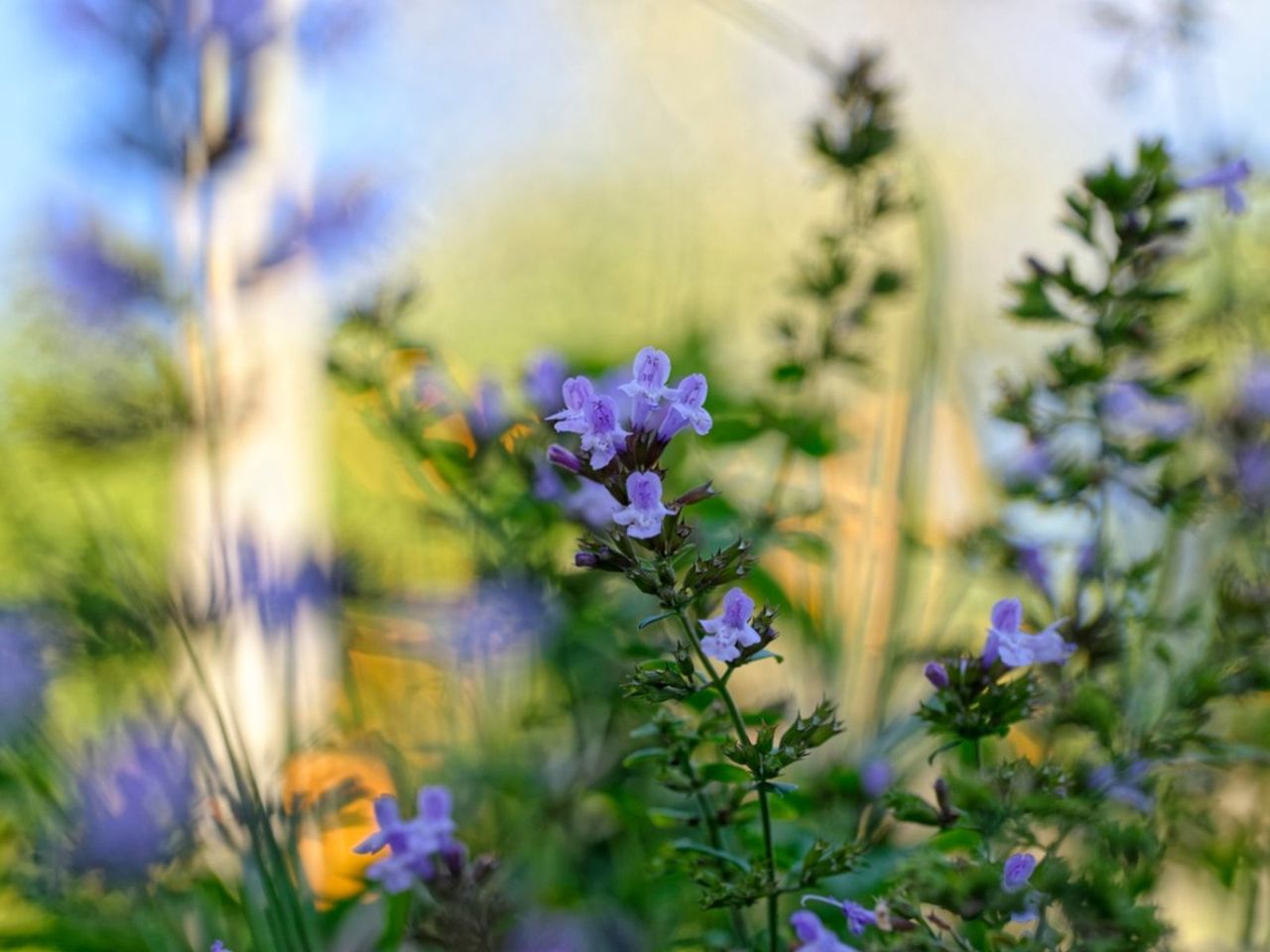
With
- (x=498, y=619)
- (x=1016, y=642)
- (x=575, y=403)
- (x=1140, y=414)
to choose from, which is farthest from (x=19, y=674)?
(x=1140, y=414)

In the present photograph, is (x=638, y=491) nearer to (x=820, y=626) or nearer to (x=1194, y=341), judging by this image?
(x=820, y=626)

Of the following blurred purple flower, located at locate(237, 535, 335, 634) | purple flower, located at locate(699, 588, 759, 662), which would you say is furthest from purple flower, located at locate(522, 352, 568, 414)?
purple flower, located at locate(699, 588, 759, 662)

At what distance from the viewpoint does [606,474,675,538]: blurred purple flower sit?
1.14 ft

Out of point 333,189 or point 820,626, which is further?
point 333,189

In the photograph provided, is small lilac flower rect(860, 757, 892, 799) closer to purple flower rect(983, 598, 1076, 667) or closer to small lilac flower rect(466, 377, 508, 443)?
purple flower rect(983, 598, 1076, 667)

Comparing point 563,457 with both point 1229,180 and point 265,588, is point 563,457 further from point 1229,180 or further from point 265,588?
point 1229,180

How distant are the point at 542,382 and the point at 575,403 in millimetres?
241

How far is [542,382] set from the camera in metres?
0.61

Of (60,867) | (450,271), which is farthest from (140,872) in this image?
(450,271)

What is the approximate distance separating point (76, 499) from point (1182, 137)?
30.2 inches

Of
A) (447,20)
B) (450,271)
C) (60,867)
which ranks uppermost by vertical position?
(447,20)

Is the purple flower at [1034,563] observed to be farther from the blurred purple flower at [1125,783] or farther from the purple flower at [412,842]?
the purple flower at [412,842]

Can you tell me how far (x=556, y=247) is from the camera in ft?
9.22

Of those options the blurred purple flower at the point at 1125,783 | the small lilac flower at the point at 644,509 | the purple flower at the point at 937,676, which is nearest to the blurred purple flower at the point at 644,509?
the small lilac flower at the point at 644,509
